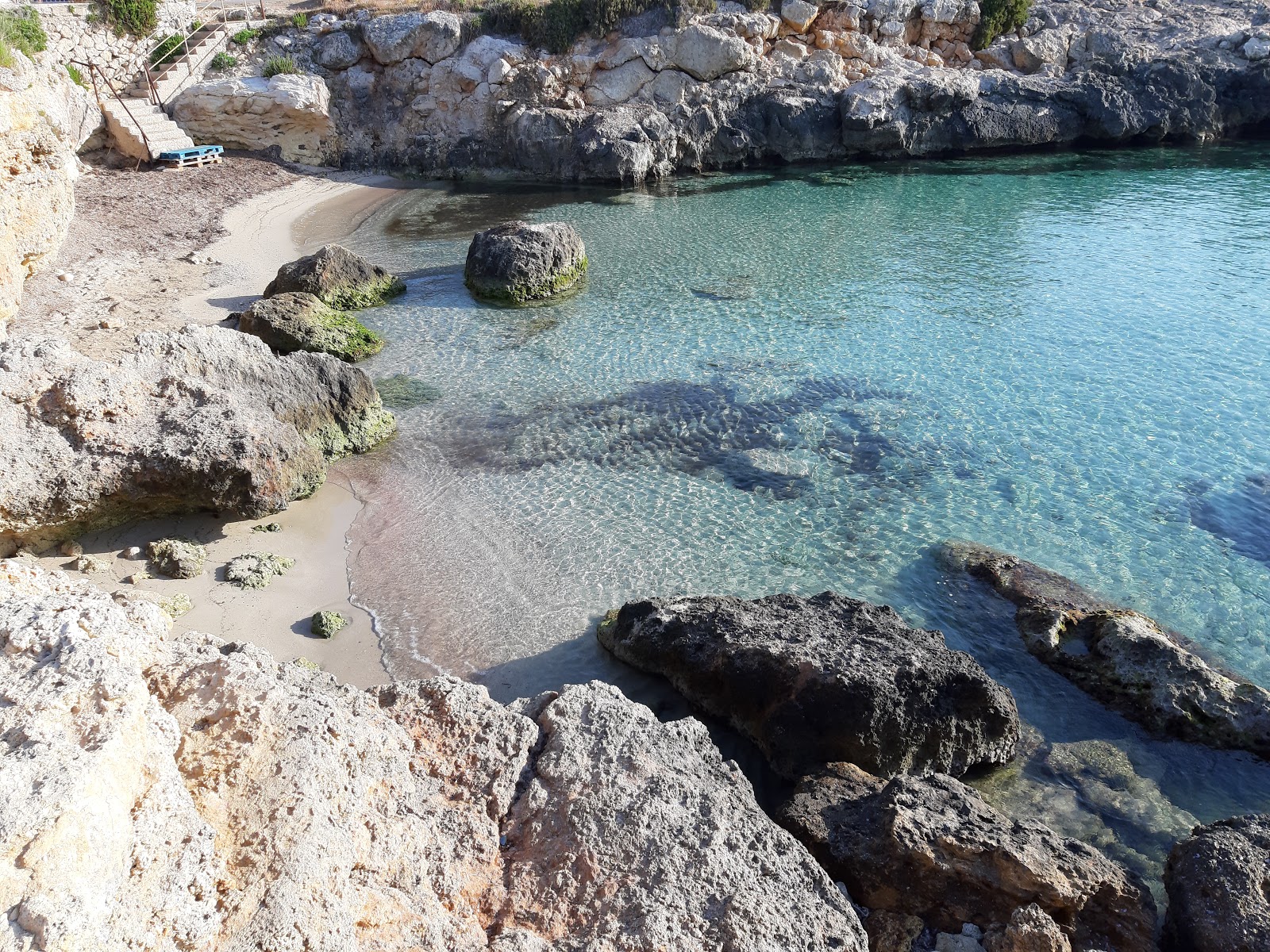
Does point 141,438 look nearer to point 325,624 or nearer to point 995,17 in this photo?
point 325,624

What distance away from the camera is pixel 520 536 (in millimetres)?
12219

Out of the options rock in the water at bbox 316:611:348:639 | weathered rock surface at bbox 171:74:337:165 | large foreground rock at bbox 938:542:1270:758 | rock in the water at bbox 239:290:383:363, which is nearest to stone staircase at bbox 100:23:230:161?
weathered rock surface at bbox 171:74:337:165

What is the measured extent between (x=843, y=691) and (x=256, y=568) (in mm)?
7425

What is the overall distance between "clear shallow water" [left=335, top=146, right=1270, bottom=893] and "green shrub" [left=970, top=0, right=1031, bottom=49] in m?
17.1

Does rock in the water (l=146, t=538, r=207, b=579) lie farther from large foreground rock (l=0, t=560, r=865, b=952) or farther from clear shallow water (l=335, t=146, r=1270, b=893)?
large foreground rock (l=0, t=560, r=865, b=952)

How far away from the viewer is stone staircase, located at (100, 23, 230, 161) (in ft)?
94.2

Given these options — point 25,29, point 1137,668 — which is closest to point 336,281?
point 25,29

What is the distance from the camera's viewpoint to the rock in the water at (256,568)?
10.9 m

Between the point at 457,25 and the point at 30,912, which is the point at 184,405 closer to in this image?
the point at 30,912

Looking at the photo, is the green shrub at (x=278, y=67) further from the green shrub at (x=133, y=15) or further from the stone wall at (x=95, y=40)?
the green shrub at (x=133, y=15)

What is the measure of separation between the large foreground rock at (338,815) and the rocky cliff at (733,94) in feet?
96.9

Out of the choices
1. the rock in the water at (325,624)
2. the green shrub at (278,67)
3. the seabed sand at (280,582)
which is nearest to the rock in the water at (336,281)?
the seabed sand at (280,582)

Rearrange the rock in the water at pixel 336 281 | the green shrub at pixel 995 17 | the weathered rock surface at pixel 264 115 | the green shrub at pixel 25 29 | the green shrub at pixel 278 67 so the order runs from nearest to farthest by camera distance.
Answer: the rock in the water at pixel 336 281, the green shrub at pixel 25 29, the weathered rock surface at pixel 264 115, the green shrub at pixel 278 67, the green shrub at pixel 995 17

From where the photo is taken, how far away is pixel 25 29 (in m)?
26.8
